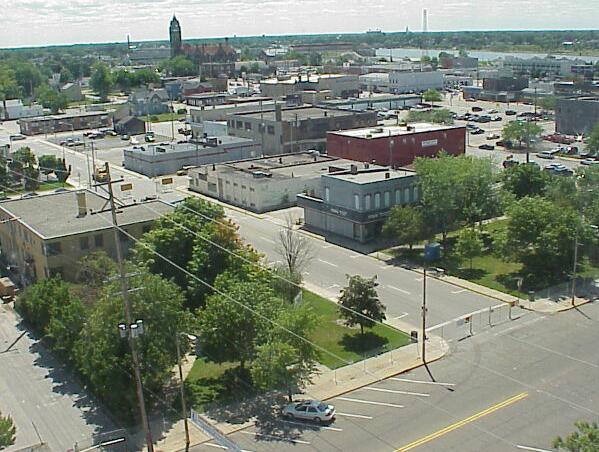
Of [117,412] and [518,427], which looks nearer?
[518,427]

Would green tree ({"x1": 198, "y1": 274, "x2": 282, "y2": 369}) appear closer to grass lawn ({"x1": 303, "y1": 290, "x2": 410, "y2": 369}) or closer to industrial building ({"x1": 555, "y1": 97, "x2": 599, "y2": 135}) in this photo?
grass lawn ({"x1": 303, "y1": 290, "x2": 410, "y2": 369})

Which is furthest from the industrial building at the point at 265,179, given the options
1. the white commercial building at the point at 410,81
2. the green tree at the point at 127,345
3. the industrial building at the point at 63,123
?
the white commercial building at the point at 410,81

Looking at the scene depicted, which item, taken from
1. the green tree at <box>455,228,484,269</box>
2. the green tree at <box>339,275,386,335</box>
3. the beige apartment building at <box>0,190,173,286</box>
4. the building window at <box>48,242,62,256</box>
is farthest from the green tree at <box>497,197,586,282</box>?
the building window at <box>48,242,62,256</box>

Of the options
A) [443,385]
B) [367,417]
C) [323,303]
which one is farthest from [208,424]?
[323,303]

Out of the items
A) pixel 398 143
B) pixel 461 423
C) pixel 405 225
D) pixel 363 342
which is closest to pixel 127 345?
pixel 363 342

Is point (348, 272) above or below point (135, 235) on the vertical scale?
below

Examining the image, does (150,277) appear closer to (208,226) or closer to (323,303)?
(208,226)

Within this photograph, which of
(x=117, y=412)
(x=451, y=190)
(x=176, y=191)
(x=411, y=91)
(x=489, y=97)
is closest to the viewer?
(x=117, y=412)
